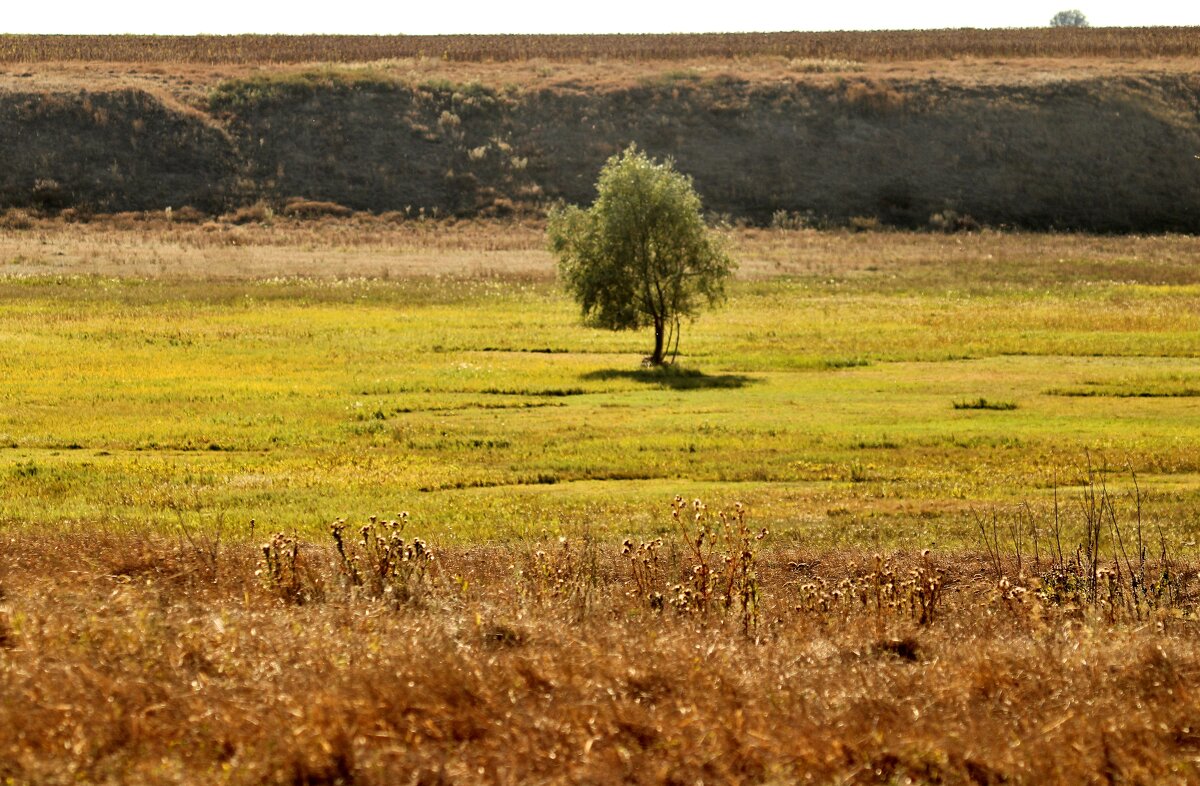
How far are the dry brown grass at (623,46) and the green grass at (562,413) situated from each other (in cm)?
7350

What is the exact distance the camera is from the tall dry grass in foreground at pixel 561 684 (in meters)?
6.85

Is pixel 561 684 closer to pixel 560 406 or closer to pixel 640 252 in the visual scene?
pixel 560 406

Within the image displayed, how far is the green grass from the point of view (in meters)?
19.6

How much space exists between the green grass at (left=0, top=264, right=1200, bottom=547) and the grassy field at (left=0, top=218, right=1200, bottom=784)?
0.15 m

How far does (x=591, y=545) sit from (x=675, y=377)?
862 inches

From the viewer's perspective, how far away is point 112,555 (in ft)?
41.1

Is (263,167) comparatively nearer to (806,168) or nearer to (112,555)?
(806,168)

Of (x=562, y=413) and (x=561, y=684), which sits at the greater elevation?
(x=561, y=684)

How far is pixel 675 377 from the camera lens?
35.6 m

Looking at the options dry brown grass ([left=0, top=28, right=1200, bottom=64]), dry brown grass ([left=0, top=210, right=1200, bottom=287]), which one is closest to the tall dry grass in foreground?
dry brown grass ([left=0, top=210, right=1200, bottom=287])

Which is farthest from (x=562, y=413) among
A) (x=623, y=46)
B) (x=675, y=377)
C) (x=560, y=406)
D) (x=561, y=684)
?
(x=623, y=46)

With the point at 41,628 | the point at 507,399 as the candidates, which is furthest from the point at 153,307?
the point at 41,628

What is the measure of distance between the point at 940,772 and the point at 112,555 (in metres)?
8.19

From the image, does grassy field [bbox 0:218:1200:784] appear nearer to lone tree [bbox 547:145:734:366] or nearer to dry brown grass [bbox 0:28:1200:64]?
lone tree [bbox 547:145:734:366]
